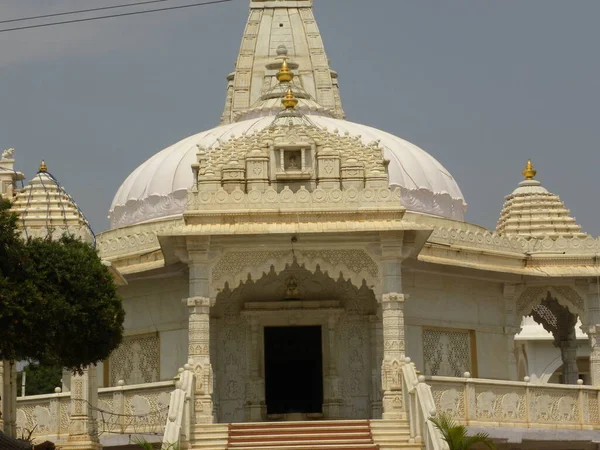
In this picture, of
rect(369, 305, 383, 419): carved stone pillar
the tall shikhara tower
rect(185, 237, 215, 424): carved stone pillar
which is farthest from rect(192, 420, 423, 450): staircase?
the tall shikhara tower

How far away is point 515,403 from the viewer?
1272 inches

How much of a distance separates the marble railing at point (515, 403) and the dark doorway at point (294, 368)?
456cm

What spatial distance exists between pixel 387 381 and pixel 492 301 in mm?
7180

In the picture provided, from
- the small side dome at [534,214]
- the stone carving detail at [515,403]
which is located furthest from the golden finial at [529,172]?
the stone carving detail at [515,403]

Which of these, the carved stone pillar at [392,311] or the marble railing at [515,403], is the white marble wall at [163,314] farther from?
the marble railing at [515,403]

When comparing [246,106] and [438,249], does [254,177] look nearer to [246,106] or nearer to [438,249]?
[438,249]

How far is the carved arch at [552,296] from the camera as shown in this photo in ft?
121

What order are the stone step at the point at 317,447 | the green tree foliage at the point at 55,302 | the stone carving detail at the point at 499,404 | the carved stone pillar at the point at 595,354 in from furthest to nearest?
the carved stone pillar at the point at 595,354 → the stone carving detail at the point at 499,404 → the stone step at the point at 317,447 → the green tree foliage at the point at 55,302

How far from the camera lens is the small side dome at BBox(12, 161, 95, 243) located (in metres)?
32.8

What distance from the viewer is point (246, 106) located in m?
44.4

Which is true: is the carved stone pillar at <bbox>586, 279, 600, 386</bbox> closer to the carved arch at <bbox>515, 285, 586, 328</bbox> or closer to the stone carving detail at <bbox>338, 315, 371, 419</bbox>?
the carved arch at <bbox>515, 285, 586, 328</bbox>

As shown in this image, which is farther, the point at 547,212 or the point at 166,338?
the point at 547,212

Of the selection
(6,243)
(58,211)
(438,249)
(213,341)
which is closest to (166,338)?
(213,341)

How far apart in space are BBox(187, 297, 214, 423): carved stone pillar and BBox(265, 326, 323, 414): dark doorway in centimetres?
421
